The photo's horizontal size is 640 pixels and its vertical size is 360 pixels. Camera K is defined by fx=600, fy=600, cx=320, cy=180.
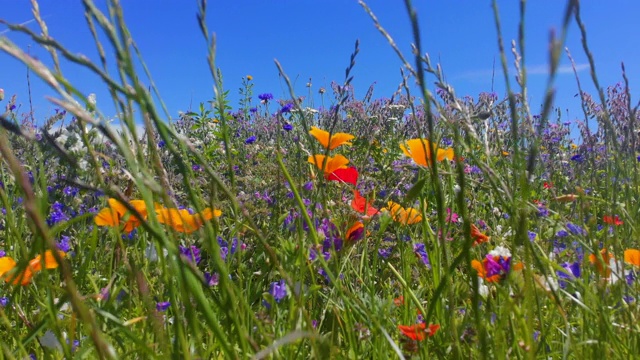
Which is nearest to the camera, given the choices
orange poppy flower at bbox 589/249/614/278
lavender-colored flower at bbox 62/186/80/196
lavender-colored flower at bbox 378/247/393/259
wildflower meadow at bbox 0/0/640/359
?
wildflower meadow at bbox 0/0/640/359

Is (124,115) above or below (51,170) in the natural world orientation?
below

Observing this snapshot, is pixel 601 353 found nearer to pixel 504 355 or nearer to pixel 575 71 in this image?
pixel 504 355

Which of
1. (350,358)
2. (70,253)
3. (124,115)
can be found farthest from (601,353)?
(70,253)

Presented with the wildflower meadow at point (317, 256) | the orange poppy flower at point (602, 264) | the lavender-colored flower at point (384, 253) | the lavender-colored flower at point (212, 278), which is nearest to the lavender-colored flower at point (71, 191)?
the wildflower meadow at point (317, 256)

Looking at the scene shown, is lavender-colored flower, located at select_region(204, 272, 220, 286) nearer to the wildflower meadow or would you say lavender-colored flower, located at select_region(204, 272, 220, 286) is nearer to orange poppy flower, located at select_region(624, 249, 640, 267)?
the wildflower meadow

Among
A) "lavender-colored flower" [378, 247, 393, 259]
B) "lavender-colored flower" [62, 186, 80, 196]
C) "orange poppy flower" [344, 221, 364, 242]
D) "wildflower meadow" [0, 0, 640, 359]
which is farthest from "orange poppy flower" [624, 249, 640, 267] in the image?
"lavender-colored flower" [62, 186, 80, 196]

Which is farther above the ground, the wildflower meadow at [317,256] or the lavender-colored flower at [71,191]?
the lavender-colored flower at [71,191]

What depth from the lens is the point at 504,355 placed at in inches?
28.0

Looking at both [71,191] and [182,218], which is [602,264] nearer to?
[182,218]

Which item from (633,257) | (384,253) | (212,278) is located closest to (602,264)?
(633,257)

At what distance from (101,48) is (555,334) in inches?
42.9

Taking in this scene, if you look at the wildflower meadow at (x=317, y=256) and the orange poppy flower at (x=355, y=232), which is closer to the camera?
the wildflower meadow at (x=317, y=256)

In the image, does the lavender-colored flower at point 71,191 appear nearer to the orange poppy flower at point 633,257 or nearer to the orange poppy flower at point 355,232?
the orange poppy flower at point 355,232

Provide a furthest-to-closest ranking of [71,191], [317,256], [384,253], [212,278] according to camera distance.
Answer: [71,191], [384,253], [212,278], [317,256]
